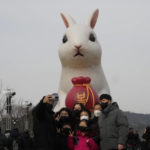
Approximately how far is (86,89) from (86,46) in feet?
4.31

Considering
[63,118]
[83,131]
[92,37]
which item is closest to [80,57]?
[92,37]

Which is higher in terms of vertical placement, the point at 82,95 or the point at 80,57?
the point at 80,57

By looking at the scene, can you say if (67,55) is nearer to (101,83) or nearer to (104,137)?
(101,83)

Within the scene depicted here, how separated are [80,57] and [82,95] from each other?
1.33 m

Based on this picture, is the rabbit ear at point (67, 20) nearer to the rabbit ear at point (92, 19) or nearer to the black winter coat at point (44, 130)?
the rabbit ear at point (92, 19)

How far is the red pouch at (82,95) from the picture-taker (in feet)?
29.0

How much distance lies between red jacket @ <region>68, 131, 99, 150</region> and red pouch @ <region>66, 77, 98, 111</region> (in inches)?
142

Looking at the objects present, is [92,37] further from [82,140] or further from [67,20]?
[82,140]

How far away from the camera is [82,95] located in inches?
352

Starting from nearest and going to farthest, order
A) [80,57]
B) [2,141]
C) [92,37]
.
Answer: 1. [2,141]
2. [80,57]
3. [92,37]

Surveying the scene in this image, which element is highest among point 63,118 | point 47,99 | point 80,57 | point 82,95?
point 80,57

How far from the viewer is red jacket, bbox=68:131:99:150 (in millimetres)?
5016

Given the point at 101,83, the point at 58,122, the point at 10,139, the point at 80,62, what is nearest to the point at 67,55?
the point at 80,62

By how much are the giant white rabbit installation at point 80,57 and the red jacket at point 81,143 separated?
4807 millimetres
